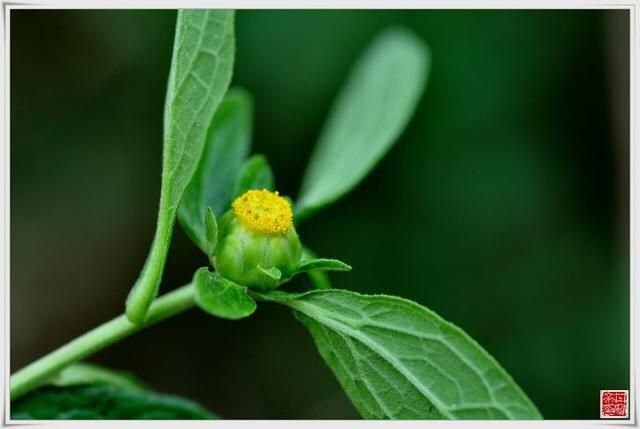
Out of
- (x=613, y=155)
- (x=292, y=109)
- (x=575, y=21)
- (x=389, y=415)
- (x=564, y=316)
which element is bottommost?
(x=564, y=316)

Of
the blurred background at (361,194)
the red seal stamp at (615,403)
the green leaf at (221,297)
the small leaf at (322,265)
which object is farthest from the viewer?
the blurred background at (361,194)

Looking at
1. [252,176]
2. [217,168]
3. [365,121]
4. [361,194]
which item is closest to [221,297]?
[252,176]

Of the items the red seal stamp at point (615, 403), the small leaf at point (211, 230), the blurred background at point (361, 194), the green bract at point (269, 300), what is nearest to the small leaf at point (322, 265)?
the green bract at point (269, 300)

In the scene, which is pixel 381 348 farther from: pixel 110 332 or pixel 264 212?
pixel 110 332

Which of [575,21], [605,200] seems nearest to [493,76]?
[575,21]

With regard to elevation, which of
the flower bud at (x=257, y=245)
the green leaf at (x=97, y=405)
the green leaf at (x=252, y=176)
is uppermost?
the green leaf at (x=252, y=176)

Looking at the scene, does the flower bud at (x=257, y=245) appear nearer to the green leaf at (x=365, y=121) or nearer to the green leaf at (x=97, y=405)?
the green leaf at (x=365, y=121)
